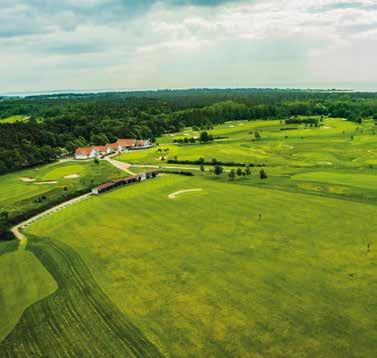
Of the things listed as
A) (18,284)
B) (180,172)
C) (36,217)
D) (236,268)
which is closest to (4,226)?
(36,217)

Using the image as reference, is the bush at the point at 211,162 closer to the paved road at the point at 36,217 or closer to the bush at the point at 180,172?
the bush at the point at 180,172

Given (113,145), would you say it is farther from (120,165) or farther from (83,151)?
(120,165)

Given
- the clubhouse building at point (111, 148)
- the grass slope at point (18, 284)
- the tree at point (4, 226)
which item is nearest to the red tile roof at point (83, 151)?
the clubhouse building at point (111, 148)

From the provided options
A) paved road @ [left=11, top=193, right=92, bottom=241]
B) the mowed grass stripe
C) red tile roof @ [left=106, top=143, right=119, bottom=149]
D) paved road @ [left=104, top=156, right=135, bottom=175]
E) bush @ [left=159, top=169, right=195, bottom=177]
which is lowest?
paved road @ [left=11, top=193, right=92, bottom=241]

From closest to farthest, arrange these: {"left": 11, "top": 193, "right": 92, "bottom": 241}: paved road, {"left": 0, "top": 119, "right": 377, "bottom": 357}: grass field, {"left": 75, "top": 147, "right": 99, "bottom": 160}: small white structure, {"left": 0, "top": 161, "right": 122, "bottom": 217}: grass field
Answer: {"left": 0, "top": 119, "right": 377, "bottom": 357}: grass field
{"left": 11, "top": 193, "right": 92, "bottom": 241}: paved road
{"left": 0, "top": 161, "right": 122, "bottom": 217}: grass field
{"left": 75, "top": 147, "right": 99, "bottom": 160}: small white structure

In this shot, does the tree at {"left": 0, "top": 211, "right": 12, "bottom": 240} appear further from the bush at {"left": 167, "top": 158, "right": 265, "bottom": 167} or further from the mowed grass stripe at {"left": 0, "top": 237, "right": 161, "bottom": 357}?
the bush at {"left": 167, "top": 158, "right": 265, "bottom": 167}

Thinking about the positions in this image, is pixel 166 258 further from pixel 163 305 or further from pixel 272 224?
pixel 272 224

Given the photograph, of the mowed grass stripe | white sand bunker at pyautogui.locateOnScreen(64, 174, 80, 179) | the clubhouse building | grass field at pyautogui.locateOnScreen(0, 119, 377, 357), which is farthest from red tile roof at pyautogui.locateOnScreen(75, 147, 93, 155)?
the mowed grass stripe
